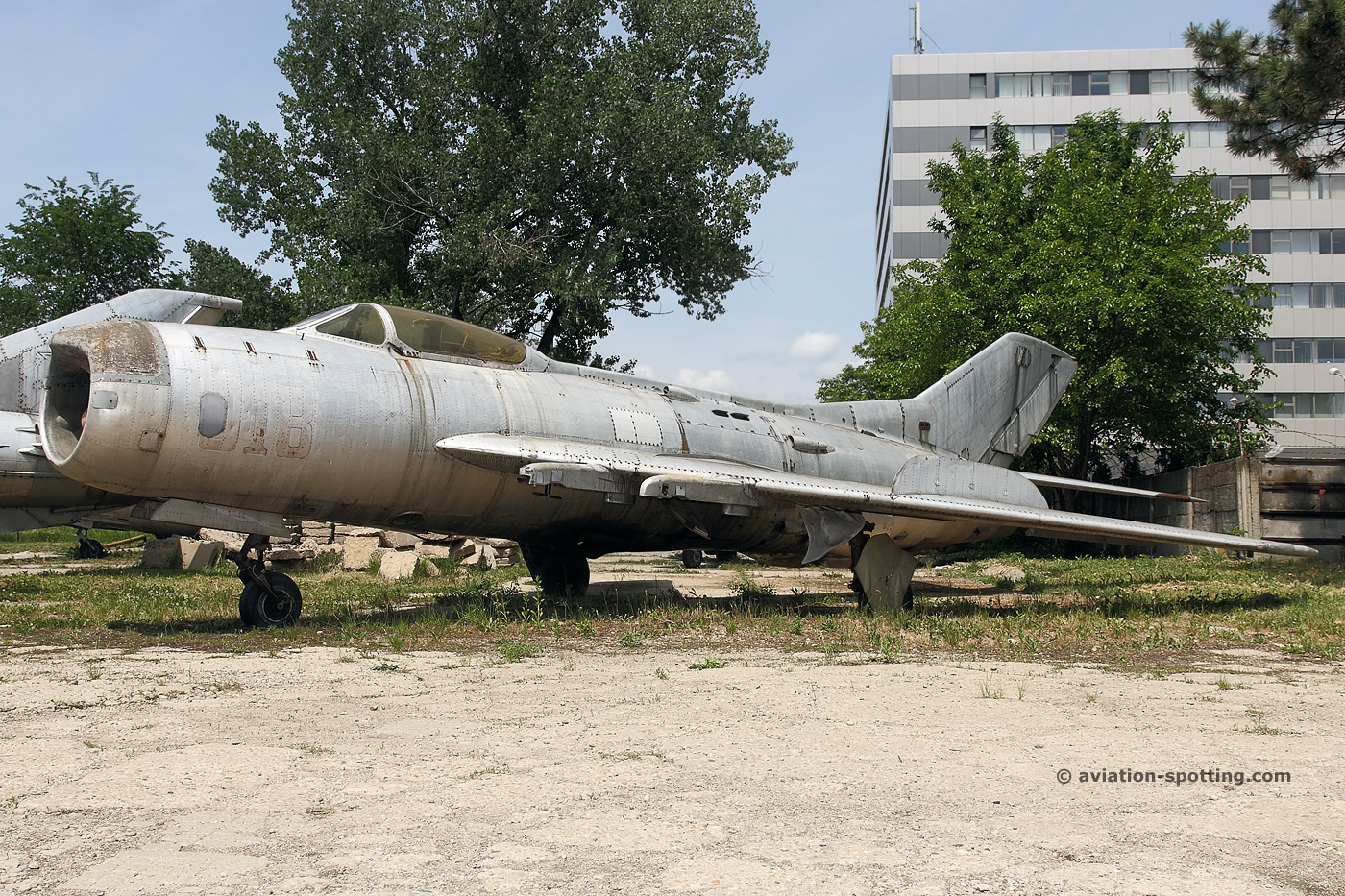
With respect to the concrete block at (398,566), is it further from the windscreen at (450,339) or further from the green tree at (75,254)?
the green tree at (75,254)

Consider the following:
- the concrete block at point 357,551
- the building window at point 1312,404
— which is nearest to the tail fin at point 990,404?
the concrete block at point 357,551

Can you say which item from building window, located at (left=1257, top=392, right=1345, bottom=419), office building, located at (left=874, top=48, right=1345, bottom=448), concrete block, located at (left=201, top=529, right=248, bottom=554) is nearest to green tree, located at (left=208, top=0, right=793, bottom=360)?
concrete block, located at (left=201, top=529, right=248, bottom=554)

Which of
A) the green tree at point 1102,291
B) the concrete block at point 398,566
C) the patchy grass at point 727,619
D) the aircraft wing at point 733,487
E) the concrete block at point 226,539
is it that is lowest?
the patchy grass at point 727,619

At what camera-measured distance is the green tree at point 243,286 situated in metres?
26.2

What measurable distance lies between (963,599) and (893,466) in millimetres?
2531

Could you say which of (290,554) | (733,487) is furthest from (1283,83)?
(290,554)

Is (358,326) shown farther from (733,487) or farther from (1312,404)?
(1312,404)

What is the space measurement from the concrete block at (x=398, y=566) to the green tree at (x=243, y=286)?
1027 centimetres

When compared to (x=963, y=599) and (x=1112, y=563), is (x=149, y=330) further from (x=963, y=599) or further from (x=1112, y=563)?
(x=1112, y=563)

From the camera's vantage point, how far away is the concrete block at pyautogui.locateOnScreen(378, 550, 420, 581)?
58.9ft

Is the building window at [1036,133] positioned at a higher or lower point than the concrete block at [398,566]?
higher

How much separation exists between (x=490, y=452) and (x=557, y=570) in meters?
4.13

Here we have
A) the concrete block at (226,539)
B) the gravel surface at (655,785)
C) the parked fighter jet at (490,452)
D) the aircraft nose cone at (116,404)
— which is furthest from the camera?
the concrete block at (226,539)

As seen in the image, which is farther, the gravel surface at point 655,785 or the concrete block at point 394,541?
the concrete block at point 394,541
